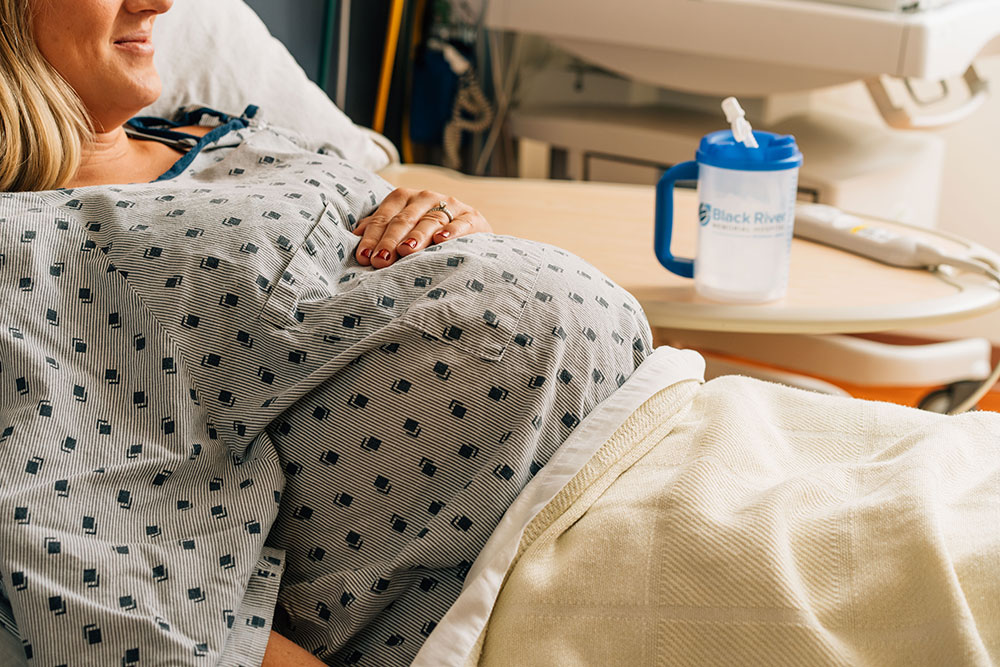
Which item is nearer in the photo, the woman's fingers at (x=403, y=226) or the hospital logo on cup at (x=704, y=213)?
the woman's fingers at (x=403, y=226)

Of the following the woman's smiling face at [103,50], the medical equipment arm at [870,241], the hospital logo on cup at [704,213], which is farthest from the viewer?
the medical equipment arm at [870,241]

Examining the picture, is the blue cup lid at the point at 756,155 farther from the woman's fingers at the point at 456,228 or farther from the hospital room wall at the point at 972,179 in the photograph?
the hospital room wall at the point at 972,179

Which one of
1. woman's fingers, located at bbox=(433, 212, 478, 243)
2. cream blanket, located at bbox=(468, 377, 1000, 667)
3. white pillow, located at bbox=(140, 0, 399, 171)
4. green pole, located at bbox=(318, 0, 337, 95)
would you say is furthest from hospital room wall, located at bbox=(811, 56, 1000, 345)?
cream blanket, located at bbox=(468, 377, 1000, 667)

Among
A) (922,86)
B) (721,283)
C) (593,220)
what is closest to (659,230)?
(721,283)

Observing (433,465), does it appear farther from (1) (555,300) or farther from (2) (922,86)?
(2) (922,86)

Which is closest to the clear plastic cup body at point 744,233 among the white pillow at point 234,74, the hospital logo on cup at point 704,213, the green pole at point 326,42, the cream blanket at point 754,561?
the hospital logo on cup at point 704,213

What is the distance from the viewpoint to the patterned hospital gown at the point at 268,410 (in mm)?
745

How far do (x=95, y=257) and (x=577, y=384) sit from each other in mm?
402

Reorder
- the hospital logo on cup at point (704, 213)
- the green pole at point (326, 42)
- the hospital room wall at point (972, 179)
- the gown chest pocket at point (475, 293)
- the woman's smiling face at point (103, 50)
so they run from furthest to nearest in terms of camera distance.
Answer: the hospital room wall at point (972, 179), the green pole at point (326, 42), the hospital logo on cup at point (704, 213), the woman's smiling face at point (103, 50), the gown chest pocket at point (475, 293)

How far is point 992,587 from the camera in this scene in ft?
2.11

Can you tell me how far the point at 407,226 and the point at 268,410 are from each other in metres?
0.24

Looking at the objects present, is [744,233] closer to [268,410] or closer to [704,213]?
[704,213]

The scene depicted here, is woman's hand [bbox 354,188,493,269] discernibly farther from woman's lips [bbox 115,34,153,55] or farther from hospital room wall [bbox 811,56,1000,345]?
hospital room wall [bbox 811,56,1000,345]

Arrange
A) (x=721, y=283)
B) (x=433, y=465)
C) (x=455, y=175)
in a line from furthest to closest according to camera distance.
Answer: (x=455, y=175), (x=721, y=283), (x=433, y=465)
